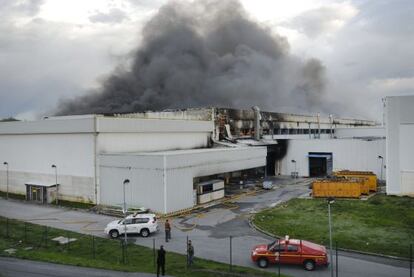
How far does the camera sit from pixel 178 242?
2052 centimetres

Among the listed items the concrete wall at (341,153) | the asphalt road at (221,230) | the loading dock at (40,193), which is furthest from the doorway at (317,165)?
the loading dock at (40,193)

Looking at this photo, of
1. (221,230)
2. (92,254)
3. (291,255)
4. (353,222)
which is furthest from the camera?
(353,222)

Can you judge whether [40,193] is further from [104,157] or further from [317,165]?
[317,165]

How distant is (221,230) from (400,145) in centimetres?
1718

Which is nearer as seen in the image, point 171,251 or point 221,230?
point 171,251

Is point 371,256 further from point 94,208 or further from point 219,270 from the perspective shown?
point 94,208

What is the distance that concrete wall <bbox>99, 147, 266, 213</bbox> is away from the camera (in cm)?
2706

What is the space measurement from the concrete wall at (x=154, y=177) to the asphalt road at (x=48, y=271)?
35.9 feet

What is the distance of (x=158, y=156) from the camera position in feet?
89.0

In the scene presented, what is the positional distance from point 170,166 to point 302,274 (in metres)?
13.3

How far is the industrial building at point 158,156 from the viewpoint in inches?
1110

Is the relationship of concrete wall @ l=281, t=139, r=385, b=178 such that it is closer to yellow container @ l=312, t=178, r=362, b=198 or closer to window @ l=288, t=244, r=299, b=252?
yellow container @ l=312, t=178, r=362, b=198

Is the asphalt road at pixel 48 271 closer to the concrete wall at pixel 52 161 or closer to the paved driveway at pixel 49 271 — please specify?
the paved driveway at pixel 49 271

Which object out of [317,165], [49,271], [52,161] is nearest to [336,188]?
[317,165]
